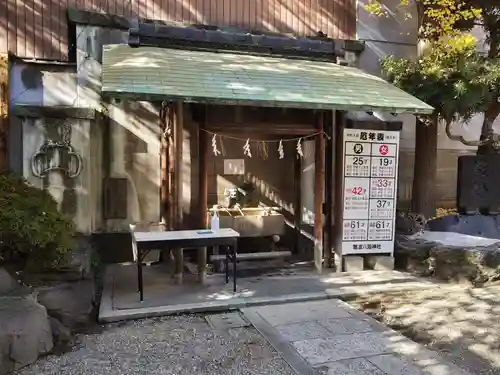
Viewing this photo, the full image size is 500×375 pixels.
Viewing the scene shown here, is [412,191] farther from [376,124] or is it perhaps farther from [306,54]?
[306,54]

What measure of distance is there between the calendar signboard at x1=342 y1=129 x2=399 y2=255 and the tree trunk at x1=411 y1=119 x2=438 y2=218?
178 cm

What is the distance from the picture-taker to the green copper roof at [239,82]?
641 cm

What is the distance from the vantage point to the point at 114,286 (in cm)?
741

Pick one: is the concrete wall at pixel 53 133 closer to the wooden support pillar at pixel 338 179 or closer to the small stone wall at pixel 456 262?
the wooden support pillar at pixel 338 179

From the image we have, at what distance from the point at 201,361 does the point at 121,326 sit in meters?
1.53

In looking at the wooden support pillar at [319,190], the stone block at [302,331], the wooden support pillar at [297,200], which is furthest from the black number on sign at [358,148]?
the stone block at [302,331]

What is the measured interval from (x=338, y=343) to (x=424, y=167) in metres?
5.95

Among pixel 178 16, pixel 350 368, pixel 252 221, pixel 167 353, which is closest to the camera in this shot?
pixel 350 368

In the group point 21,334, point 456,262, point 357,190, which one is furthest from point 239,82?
point 456,262

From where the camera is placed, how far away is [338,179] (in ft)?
27.8

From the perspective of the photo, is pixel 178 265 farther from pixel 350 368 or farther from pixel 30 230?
pixel 350 368

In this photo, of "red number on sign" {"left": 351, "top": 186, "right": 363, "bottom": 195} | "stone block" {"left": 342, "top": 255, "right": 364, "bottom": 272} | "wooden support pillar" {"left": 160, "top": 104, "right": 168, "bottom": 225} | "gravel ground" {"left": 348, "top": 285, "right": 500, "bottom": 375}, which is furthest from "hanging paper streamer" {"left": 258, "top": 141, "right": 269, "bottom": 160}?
"gravel ground" {"left": 348, "top": 285, "right": 500, "bottom": 375}

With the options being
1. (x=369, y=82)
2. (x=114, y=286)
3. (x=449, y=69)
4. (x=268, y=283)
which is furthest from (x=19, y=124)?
(x=449, y=69)

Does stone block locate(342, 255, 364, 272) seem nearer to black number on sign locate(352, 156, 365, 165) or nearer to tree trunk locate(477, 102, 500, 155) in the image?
black number on sign locate(352, 156, 365, 165)
